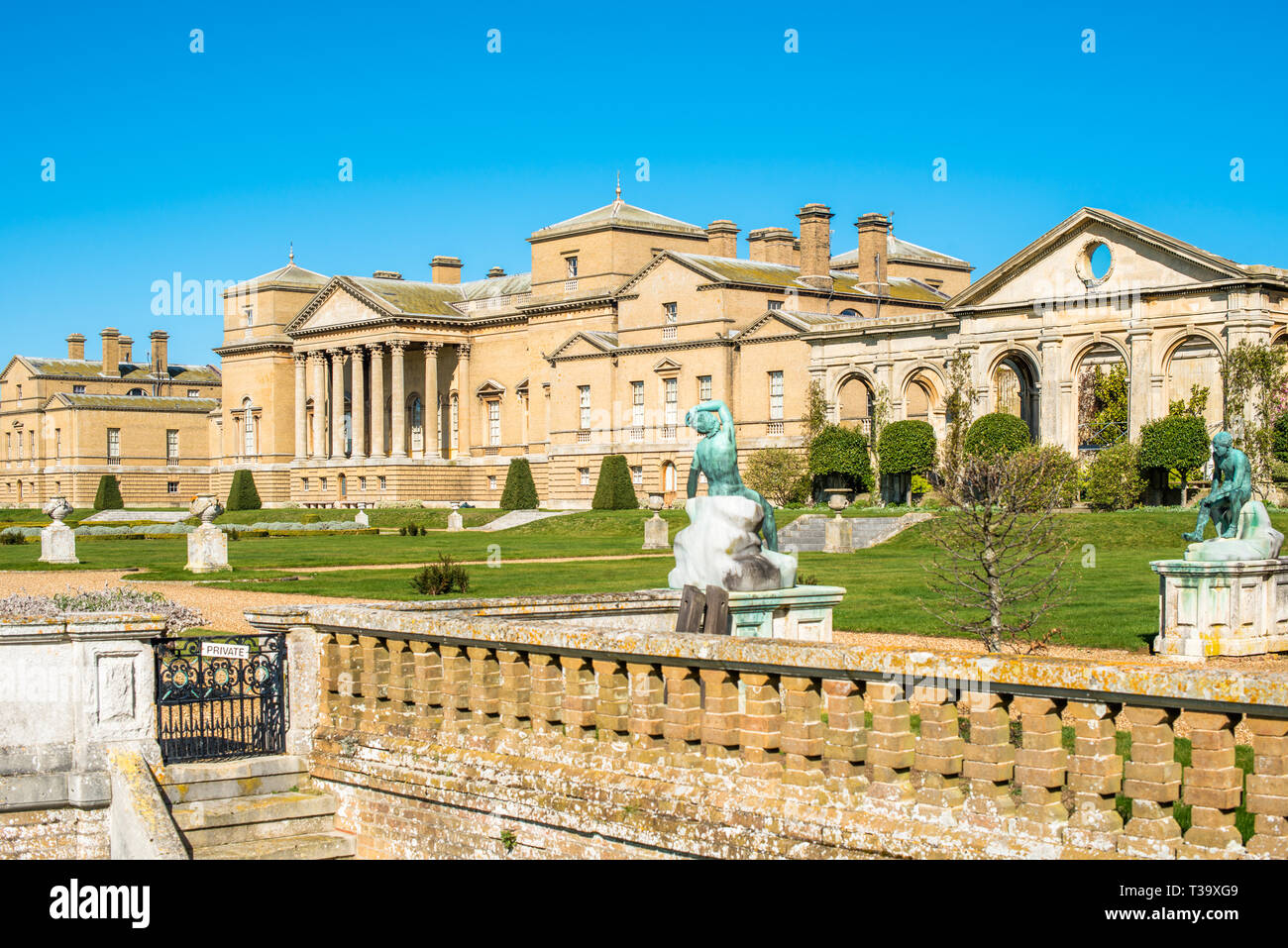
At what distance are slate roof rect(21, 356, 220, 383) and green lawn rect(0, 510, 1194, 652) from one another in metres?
64.4

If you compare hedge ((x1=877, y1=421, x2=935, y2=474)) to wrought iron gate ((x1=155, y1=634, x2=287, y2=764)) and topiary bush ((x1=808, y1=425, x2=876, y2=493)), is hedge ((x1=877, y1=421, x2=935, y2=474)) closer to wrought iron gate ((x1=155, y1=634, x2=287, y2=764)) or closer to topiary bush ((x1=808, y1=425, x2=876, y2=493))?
topiary bush ((x1=808, y1=425, x2=876, y2=493))

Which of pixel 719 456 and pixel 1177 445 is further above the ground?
pixel 1177 445

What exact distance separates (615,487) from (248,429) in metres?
45.1

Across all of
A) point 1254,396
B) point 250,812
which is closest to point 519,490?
point 1254,396

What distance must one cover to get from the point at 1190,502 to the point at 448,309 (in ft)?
169

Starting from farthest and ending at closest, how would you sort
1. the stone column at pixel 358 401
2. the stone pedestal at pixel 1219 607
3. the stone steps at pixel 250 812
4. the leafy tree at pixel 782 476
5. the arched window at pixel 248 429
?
the arched window at pixel 248 429
the stone column at pixel 358 401
the leafy tree at pixel 782 476
the stone pedestal at pixel 1219 607
the stone steps at pixel 250 812

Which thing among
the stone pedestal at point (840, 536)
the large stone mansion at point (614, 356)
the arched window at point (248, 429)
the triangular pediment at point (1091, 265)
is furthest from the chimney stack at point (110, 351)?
the stone pedestal at point (840, 536)

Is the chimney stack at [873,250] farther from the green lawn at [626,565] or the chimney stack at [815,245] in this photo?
the green lawn at [626,565]

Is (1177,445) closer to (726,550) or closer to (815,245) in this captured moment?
(815,245)

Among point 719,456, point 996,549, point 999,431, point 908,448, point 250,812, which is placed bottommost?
point 250,812

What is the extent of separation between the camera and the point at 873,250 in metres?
72.4

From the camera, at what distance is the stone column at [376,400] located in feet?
287

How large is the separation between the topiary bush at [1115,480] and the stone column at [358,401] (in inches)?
2024

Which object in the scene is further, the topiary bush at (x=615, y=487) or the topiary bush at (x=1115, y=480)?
the topiary bush at (x=615, y=487)
